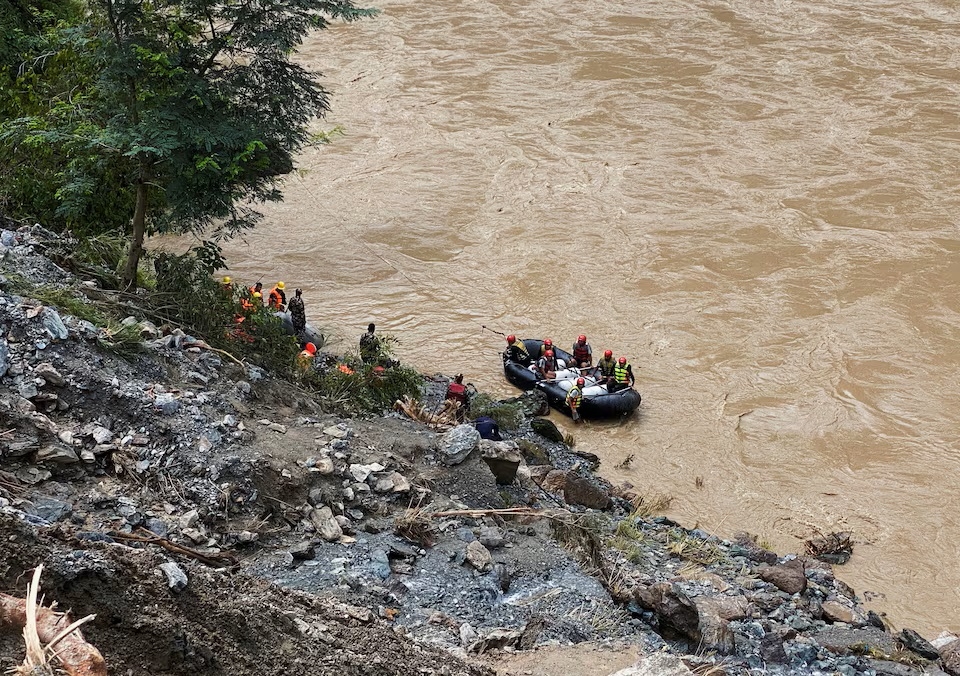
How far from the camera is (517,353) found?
59.3 feet

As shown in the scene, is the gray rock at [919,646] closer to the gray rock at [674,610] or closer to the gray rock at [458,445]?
the gray rock at [674,610]

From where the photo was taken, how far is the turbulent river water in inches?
625

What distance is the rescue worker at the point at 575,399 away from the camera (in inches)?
659

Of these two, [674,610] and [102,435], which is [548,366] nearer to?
[674,610]

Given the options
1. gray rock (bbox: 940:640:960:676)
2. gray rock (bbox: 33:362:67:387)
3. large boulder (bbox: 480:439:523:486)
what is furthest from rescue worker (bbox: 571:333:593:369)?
gray rock (bbox: 33:362:67:387)

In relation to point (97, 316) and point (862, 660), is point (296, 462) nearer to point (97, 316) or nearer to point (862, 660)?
point (97, 316)

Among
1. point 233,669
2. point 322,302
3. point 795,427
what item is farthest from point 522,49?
point 233,669

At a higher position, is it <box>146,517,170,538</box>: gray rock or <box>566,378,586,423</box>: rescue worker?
Answer: <box>146,517,170,538</box>: gray rock

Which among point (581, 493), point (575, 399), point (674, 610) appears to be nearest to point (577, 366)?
point (575, 399)

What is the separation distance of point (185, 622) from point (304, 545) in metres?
2.92

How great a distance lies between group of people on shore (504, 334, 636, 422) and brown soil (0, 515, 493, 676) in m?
11.2

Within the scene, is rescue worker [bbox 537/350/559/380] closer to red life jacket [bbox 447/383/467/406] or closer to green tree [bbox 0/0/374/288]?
red life jacket [bbox 447/383/467/406]

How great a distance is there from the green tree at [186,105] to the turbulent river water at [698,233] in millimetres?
6663

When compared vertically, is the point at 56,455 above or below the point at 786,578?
above
